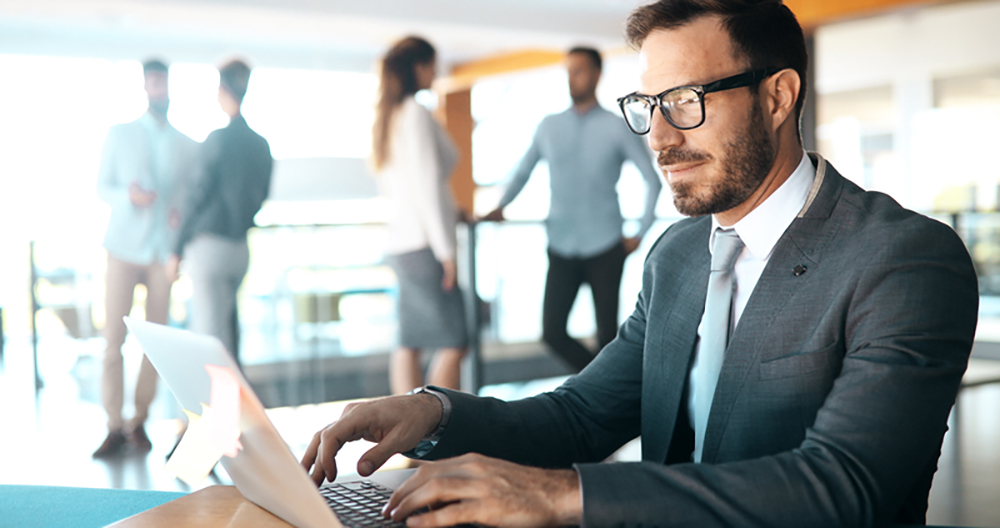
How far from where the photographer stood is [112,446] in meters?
3.56

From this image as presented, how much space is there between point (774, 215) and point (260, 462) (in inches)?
26.9

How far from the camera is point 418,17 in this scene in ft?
27.9

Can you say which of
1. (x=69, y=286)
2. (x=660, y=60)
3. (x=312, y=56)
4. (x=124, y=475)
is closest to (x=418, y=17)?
(x=312, y=56)

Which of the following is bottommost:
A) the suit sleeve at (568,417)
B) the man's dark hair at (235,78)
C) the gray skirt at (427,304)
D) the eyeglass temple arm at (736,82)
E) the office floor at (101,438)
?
the office floor at (101,438)

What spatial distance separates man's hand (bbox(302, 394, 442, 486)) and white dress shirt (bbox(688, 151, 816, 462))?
1.24ft

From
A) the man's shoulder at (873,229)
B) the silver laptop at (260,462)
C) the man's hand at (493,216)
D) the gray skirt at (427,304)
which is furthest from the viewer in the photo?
the man's hand at (493,216)

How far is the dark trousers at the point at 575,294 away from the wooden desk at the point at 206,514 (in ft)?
9.42

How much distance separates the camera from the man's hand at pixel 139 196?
3.58 meters

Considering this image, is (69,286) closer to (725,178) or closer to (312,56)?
(725,178)

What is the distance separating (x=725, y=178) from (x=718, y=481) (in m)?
0.44

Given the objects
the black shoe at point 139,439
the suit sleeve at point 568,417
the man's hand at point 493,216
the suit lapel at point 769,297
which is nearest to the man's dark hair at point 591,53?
the man's hand at point 493,216

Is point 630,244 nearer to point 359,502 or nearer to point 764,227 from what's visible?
point 764,227

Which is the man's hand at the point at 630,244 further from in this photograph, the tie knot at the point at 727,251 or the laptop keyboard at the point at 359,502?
the laptop keyboard at the point at 359,502

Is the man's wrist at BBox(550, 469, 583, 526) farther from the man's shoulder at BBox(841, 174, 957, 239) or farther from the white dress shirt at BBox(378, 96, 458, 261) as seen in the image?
the white dress shirt at BBox(378, 96, 458, 261)
